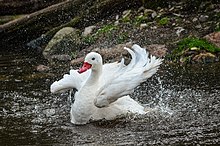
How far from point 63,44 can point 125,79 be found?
773 centimetres

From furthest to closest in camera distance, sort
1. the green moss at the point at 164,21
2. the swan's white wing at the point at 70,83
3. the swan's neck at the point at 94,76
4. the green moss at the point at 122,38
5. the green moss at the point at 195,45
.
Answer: the green moss at the point at 164,21 → the green moss at the point at 122,38 → the green moss at the point at 195,45 → the swan's white wing at the point at 70,83 → the swan's neck at the point at 94,76

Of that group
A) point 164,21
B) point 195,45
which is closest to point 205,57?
point 195,45

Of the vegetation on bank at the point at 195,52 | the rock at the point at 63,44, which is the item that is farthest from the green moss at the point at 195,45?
the rock at the point at 63,44

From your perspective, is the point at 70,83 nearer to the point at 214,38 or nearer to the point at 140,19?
the point at 214,38

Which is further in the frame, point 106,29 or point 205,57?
point 106,29

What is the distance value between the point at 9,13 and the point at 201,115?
12.7m

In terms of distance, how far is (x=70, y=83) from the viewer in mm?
10141

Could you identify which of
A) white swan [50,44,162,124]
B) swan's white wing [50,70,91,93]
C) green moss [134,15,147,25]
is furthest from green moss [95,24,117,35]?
white swan [50,44,162,124]

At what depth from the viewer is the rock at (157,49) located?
14086mm

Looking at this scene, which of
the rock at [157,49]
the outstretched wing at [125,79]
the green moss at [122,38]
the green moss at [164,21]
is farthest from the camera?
the green moss at [164,21]

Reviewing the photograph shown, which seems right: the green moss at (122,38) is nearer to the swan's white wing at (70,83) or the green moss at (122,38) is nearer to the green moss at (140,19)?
the green moss at (140,19)

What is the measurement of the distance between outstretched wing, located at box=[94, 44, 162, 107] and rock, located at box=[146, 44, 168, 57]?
4523 millimetres

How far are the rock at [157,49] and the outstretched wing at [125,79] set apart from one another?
4.52m

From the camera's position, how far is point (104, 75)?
9.88m
